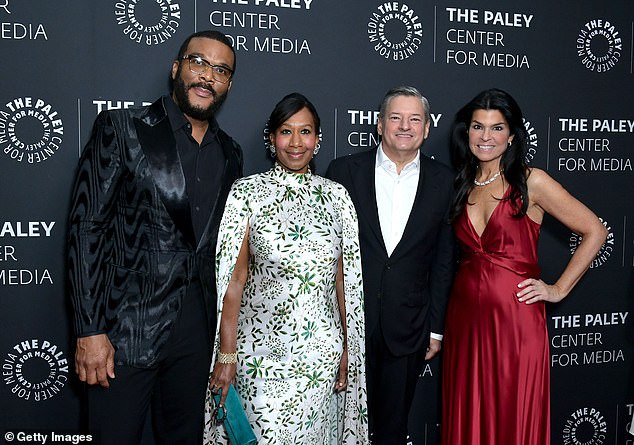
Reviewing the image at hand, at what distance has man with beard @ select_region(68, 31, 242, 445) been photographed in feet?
6.74

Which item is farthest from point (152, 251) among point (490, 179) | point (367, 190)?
point (490, 179)

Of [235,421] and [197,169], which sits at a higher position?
[197,169]

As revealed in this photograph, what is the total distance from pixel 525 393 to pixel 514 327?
279mm

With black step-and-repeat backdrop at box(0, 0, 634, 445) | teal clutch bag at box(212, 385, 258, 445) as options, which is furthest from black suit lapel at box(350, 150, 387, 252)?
teal clutch bag at box(212, 385, 258, 445)

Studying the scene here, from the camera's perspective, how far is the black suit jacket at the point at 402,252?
2.51m

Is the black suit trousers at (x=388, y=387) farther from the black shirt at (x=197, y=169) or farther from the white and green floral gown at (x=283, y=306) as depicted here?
the black shirt at (x=197, y=169)

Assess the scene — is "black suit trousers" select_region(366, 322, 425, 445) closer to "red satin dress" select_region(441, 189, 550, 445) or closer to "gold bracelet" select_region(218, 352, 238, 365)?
"red satin dress" select_region(441, 189, 550, 445)

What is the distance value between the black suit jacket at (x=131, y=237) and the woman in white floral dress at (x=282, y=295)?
0.17 metres

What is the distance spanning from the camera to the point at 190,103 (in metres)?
2.24

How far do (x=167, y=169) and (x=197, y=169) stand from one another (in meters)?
0.14

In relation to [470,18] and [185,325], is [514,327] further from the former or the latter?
[470,18]
